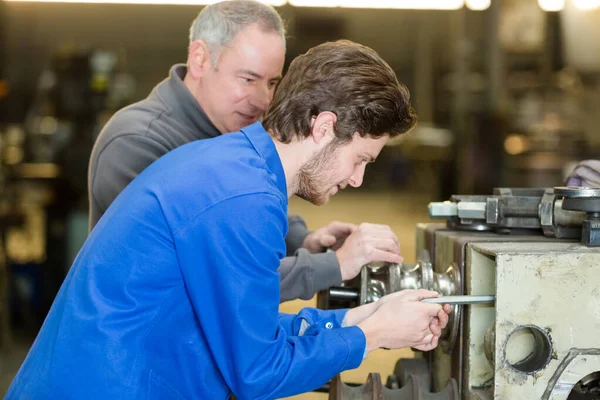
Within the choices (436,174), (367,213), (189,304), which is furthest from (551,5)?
(189,304)

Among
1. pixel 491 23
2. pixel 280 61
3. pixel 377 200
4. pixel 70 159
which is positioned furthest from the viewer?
pixel 377 200

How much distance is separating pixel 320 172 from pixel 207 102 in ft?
1.88

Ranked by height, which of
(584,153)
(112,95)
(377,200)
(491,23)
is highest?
(491,23)

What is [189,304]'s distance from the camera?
965 mm

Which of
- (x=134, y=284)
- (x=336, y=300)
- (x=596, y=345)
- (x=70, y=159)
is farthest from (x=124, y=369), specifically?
(x=70, y=159)

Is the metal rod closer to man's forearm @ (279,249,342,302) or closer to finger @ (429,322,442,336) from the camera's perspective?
man's forearm @ (279,249,342,302)

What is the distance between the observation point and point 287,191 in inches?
41.4

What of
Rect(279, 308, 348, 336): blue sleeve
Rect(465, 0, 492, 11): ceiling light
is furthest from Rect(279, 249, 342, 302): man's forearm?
Rect(465, 0, 492, 11): ceiling light

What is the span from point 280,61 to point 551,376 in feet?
2.85

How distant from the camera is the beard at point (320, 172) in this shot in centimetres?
106

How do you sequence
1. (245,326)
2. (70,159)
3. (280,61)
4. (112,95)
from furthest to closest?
(112,95), (70,159), (280,61), (245,326)

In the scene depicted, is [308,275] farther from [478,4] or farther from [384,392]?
[478,4]

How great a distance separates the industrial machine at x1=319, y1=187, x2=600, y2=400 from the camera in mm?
1000

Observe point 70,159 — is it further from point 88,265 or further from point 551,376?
point 551,376
